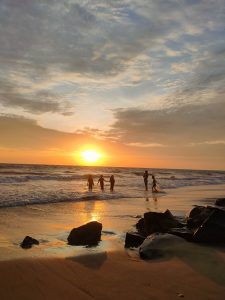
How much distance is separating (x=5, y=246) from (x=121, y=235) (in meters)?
3.52

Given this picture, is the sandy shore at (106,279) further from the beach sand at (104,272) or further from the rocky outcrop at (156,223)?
the rocky outcrop at (156,223)

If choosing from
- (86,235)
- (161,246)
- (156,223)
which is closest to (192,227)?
(156,223)

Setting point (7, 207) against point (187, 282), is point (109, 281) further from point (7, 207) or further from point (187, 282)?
point (7, 207)

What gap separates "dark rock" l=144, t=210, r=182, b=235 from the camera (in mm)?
9859

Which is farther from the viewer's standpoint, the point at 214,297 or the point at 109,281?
the point at 109,281

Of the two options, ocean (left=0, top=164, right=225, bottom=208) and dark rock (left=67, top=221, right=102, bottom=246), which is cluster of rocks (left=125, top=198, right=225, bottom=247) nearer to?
dark rock (left=67, top=221, right=102, bottom=246)

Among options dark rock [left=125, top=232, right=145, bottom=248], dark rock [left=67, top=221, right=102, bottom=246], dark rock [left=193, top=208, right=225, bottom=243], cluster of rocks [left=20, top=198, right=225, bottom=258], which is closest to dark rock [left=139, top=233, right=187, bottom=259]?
cluster of rocks [left=20, top=198, right=225, bottom=258]

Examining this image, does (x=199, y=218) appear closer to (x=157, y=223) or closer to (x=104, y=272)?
(x=157, y=223)

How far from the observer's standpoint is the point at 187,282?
6.12 metres

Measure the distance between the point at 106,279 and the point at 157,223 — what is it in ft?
13.0

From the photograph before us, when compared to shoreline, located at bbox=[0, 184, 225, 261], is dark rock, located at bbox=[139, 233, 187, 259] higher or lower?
higher

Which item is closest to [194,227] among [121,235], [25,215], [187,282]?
[121,235]

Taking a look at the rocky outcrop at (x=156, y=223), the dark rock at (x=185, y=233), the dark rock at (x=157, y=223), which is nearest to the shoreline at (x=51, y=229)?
the rocky outcrop at (x=156, y=223)

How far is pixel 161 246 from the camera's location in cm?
798
